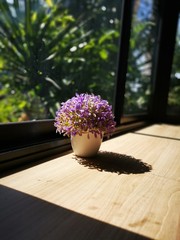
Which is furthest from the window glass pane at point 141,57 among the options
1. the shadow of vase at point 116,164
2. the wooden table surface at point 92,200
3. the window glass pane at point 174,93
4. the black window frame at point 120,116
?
Result: the wooden table surface at point 92,200

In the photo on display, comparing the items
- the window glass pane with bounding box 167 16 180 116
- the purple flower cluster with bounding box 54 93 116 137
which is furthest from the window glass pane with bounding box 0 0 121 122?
the window glass pane with bounding box 167 16 180 116

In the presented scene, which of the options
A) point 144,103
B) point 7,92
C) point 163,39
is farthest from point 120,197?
point 163,39

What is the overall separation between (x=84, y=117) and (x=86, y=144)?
13 cm

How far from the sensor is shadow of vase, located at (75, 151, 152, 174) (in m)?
1.08

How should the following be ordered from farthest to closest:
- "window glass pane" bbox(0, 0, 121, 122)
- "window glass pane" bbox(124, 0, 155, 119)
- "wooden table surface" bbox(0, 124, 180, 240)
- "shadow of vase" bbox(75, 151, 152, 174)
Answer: "window glass pane" bbox(124, 0, 155, 119) < "window glass pane" bbox(0, 0, 121, 122) < "shadow of vase" bbox(75, 151, 152, 174) < "wooden table surface" bbox(0, 124, 180, 240)

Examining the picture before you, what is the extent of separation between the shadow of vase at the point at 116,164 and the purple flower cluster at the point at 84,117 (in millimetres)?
124

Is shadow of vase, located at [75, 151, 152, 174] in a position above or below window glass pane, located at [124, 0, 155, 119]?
below

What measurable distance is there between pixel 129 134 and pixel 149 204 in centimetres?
120

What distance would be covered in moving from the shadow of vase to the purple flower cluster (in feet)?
0.41

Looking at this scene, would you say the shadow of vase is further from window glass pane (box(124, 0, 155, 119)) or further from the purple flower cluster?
window glass pane (box(124, 0, 155, 119))

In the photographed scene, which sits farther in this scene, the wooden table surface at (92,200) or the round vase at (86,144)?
the round vase at (86,144)

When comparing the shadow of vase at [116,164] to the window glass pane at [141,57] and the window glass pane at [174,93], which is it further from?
the window glass pane at [174,93]

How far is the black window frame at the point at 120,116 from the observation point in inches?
42.6

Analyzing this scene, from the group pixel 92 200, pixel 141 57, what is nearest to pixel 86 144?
pixel 92 200
